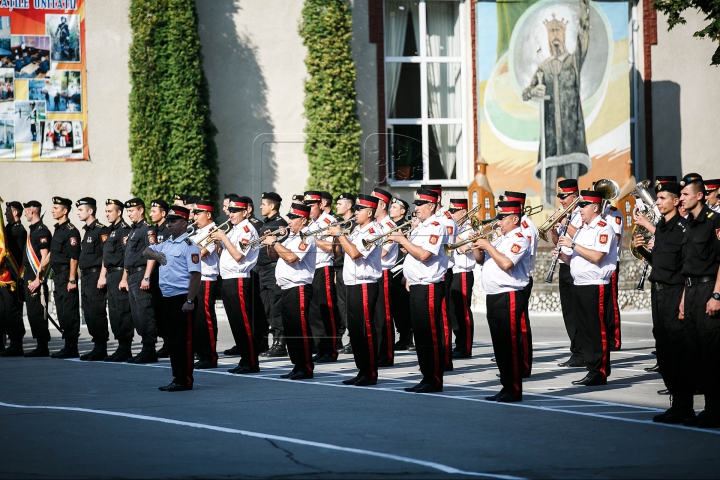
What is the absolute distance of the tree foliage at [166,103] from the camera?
20.9 m

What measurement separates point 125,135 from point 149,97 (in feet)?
3.20

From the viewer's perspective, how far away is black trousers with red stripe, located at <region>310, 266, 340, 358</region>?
45.5ft

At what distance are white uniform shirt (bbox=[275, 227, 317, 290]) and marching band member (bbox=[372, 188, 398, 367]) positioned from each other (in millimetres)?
944

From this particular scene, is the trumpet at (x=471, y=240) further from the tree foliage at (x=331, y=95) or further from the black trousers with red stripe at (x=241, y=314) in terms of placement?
the tree foliage at (x=331, y=95)

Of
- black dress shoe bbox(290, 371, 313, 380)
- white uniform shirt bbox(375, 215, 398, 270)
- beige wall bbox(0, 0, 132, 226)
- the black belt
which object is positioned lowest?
black dress shoe bbox(290, 371, 313, 380)

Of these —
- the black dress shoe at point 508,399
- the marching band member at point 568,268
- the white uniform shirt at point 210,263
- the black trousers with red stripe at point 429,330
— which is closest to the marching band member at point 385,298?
the black trousers with red stripe at point 429,330

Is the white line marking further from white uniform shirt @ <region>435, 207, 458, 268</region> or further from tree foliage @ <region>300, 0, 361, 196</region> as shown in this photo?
tree foliage @ <region>300, 0, 361, 196</region>

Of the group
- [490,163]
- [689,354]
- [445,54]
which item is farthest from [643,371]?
[445,54]

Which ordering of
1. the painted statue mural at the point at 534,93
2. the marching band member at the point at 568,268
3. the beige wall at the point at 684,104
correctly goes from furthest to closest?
the beige wall at the point at 684,104
the painted statue mural at the point at 534,93
the marching band member at the point at 568,268

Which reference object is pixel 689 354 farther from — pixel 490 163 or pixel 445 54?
pixel 445 54

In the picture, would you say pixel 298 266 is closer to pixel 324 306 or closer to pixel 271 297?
pixel 324 306

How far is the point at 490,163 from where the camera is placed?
22047mm

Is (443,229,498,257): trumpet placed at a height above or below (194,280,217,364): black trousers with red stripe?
above

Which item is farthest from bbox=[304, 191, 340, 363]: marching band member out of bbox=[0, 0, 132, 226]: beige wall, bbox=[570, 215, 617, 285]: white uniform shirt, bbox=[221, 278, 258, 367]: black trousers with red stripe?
bbox=[0, 0, 132, 226]: beige wall
